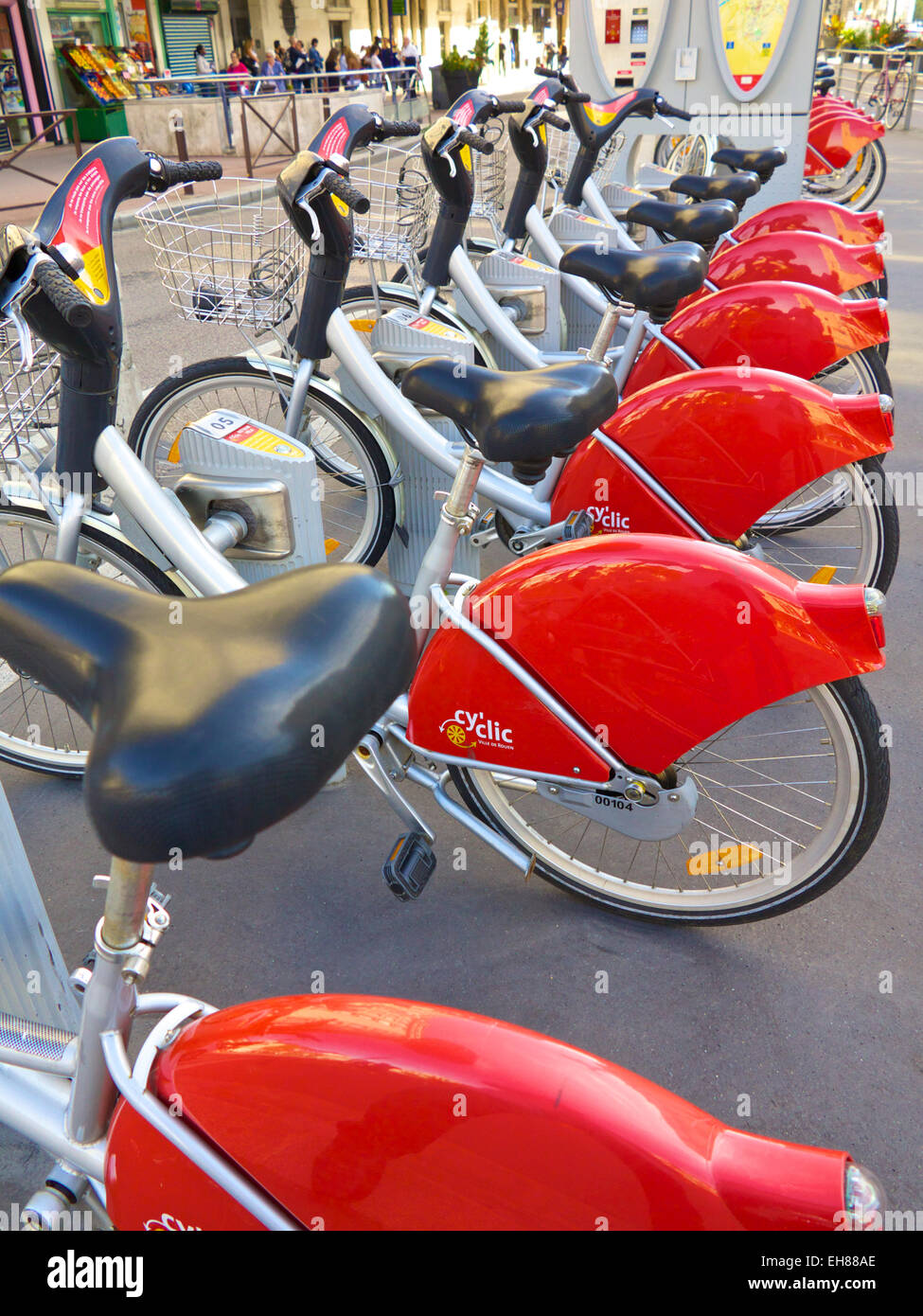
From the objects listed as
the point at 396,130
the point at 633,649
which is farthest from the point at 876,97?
the point at 633,649

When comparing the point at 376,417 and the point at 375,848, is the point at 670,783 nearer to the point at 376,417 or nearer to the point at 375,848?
the point at 375,848

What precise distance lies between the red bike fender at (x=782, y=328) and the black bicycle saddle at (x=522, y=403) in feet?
4.70

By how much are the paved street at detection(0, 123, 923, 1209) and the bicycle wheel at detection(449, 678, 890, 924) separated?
0.10 metres

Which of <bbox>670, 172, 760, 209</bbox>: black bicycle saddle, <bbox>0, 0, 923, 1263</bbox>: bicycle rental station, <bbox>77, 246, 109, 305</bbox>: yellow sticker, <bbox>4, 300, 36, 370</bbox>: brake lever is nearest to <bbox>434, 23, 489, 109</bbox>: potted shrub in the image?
<bbox>670, 172, 760, 209</bbox>: black bicycle saddle

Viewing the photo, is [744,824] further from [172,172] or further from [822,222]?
[822,222]

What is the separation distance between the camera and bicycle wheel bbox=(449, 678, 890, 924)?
6.49ft

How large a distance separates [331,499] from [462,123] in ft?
5.05

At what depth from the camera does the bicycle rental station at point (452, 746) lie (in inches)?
37.4

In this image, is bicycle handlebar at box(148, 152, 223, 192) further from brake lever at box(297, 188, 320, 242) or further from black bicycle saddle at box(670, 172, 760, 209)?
black bicycle saddle at box(670, 172, 760, 209)

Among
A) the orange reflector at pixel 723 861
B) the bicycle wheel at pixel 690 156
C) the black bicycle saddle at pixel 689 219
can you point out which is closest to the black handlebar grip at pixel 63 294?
the orange reflector at pixel 723 861

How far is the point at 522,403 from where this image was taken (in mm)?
1870

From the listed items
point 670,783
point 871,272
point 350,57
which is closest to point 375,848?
point 670,783

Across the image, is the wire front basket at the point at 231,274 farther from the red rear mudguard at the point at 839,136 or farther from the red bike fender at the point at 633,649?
the red rear mudguard at the point at 839,136

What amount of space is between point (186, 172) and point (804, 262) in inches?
100
